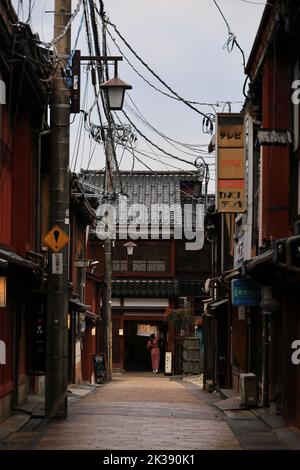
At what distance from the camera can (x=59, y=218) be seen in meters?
19.5

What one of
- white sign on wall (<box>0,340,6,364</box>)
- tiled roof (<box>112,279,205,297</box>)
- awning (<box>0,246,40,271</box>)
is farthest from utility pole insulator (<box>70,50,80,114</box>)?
tiled roof (<box>112,279,205,297</box>)

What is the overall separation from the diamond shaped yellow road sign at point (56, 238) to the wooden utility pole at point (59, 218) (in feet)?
0.95

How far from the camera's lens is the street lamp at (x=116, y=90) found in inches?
766

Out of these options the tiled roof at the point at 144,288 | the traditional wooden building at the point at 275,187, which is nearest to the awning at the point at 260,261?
the traditional wooden building at the point at 275,187

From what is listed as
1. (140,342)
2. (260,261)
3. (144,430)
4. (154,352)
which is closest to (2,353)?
(144,430)

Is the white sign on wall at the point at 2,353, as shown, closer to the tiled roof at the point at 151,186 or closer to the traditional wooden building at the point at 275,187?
the traditional wooden building at the point at 275,187

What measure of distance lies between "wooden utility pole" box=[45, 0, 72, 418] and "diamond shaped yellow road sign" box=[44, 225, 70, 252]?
0.29m

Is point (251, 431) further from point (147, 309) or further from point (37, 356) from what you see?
point (147, 309)

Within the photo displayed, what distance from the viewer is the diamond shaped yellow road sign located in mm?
18891

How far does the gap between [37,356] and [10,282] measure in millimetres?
3860

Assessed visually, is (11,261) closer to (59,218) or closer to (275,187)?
(59,218)

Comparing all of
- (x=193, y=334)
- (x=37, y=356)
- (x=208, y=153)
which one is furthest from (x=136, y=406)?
(x=193, y=334)

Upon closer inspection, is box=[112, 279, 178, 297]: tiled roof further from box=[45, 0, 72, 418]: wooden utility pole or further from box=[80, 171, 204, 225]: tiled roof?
box=[45, 0, 72, 418]: wooden utility pole

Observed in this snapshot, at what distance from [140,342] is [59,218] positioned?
129 ft
